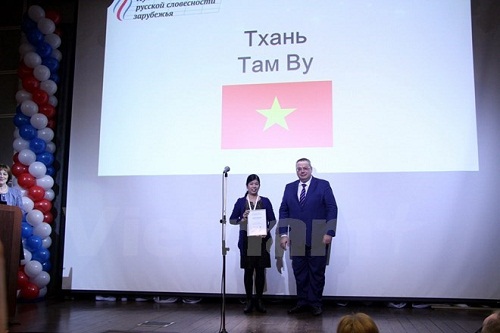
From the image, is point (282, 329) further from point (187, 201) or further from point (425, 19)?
point (425, 19)

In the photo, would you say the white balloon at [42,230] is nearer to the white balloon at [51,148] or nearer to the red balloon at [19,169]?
the red balloon at [19,169]

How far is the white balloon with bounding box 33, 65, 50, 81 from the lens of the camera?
5.25 meters

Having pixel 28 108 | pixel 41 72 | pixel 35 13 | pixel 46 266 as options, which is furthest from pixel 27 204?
pixel 35 13

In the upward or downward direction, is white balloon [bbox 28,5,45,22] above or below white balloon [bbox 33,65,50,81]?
above

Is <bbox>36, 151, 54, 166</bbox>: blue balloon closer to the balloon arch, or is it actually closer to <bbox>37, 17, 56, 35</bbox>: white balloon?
the balloon arch

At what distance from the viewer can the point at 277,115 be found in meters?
4.87

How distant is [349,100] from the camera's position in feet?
15.6

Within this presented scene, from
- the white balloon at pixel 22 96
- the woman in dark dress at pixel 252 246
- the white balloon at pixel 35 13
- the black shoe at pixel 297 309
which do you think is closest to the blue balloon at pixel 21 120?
the white balloon at pixel 22 96

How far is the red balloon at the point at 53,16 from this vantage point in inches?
213

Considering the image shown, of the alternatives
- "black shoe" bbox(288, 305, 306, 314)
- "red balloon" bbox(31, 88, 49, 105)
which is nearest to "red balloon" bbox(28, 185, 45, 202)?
"red balloon" bbox(31, 88, 49, 105)

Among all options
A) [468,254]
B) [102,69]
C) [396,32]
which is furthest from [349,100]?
[102,69]

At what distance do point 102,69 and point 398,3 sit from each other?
314 centimetres

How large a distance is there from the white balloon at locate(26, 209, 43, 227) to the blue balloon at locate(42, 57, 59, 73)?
1.54 m

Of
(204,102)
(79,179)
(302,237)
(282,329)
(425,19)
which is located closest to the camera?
(282,329)
